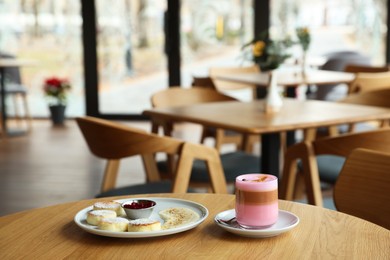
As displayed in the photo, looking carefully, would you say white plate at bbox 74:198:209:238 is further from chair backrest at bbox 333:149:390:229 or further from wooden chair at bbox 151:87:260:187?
wooden chair at bbox 151:87:260:187

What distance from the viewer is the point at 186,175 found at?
3.04 meters

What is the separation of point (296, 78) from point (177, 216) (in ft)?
15.7

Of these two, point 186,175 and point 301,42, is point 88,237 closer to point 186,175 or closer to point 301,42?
point 186,175

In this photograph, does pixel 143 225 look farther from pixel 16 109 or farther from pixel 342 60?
pixel 16 109

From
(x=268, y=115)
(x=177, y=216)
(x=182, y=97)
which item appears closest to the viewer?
(x=177, y=216)

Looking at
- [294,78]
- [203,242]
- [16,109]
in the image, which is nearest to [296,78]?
[294,78]

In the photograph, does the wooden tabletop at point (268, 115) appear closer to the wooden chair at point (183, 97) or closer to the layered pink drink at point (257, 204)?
the wooden chair at point (183, 97)

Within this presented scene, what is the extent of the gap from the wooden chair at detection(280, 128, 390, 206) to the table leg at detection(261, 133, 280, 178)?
0.46 feet

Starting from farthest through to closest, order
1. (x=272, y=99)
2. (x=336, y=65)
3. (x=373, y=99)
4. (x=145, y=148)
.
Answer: (x=336, y=65) < (x=373, y=99) < (x=272, y=99) < (x=145, y=148)

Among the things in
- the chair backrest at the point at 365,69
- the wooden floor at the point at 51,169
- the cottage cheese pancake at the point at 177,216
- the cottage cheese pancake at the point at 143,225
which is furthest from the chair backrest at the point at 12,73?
the cottage cheese pancake at the point at 143,225

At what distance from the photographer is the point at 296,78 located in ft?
20.5

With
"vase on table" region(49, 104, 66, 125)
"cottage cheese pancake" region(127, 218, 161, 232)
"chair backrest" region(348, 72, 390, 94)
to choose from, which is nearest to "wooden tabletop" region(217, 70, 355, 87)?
"chair backrest" region(348, 72, 390, 94)

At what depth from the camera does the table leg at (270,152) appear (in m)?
3.76

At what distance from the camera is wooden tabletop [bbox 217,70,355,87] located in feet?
19.4
